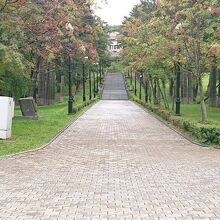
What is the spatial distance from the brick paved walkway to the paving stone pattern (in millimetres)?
51010

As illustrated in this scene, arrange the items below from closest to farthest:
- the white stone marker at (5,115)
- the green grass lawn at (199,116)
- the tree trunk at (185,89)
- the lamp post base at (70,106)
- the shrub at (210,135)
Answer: the shrub at (210,135)
the white stone marker at (5,115)
the green grass lawn at (199,116)
the lamp post base at (70,106)
the tree trunk at (185,89)

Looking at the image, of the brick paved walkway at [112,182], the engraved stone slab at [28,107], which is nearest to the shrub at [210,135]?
the brick paved walkway at [112,182]

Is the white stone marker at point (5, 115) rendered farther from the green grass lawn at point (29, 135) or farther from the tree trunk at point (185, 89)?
the tree trunk at point (185, 89)

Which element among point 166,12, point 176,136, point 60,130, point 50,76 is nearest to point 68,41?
point 166,12

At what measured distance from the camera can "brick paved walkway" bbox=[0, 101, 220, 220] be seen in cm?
638

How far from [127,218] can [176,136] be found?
35.7ft

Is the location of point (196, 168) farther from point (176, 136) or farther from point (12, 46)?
point (12, 46)

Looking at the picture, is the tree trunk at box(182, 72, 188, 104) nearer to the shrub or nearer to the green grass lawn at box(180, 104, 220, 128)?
the green grass lawn at box(180, 104, 220, 128)

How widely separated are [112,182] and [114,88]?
70.7 metres

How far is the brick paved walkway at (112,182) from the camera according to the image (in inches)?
251

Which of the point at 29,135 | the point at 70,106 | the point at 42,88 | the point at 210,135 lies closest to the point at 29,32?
the point at 70,106

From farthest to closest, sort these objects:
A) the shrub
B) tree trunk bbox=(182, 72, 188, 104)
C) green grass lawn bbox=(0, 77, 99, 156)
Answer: tree trunk bbox=(182, 72, 188, 104)
the shrub
green grass lawn bbox=(0, 77, 99, 156)

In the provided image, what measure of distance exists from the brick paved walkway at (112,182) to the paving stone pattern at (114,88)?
5101cm

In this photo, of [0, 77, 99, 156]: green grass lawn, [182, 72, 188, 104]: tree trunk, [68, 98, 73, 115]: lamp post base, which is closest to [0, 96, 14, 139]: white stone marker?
[0, 77, 99, 156]: green grass lawn
